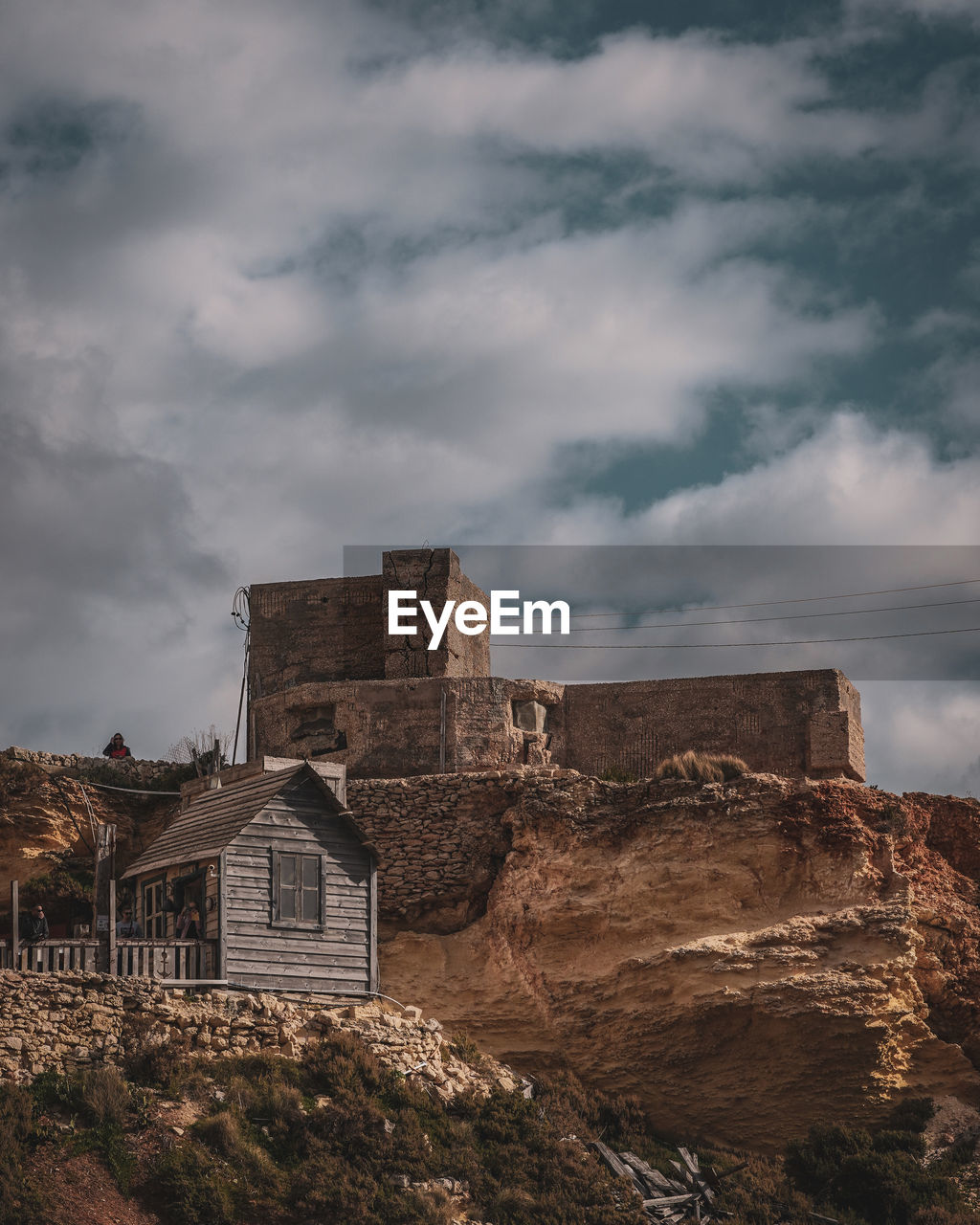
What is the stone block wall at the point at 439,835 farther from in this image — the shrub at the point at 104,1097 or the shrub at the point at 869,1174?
the shrub at the point at 104,1097

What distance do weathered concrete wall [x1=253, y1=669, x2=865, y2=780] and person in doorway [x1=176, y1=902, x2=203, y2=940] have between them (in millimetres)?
8547

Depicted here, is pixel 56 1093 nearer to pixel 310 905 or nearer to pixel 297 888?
pixel 297 888

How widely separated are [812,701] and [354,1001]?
45.5 feet

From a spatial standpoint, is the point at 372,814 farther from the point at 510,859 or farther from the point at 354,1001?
the point at 354,1001

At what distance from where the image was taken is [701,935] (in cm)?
3453

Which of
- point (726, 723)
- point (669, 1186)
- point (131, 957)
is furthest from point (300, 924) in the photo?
point (726, 723)

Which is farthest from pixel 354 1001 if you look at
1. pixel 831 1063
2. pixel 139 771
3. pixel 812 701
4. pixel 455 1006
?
pixel 812 701

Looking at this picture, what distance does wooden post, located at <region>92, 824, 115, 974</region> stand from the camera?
2872 centimetres

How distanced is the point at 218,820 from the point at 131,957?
4035 millimetres

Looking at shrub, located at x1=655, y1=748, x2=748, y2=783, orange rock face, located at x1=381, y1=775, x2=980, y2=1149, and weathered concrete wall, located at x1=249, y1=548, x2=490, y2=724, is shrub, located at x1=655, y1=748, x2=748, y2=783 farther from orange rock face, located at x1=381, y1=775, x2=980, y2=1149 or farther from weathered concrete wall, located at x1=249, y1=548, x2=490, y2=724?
weathered concrete wall, located at x1=249, y1=548, x2=490, y2=724

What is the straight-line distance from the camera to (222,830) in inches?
1252

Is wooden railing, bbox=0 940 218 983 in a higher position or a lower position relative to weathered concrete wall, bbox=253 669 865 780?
lower

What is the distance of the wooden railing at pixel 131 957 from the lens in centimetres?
2806

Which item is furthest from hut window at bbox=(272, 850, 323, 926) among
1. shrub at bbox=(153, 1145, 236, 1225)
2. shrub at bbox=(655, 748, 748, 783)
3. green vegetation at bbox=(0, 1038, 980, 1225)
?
shrub at bbox=(655, 748, 748, 783)
